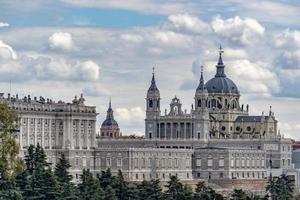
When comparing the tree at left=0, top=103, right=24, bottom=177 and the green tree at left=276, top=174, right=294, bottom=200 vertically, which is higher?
the tree at left=0, top=103, right=24, bottom=177

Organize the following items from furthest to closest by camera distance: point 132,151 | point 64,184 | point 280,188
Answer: point 132,151 → point 280,188 → point 64,184

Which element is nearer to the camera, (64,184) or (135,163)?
(64,184)

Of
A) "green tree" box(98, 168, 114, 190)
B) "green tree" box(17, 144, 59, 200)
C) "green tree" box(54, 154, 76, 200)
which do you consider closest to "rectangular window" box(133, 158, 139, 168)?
"green tree" box(54, 154, 76, 200)

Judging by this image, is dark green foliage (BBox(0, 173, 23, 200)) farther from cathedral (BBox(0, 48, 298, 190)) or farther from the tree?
cathedral (BBox(0, 48, 298, 190))

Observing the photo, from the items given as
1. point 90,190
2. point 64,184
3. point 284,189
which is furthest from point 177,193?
point 284,189

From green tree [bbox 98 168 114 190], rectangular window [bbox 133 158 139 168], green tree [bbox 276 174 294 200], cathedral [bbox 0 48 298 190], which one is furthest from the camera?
rectangular window [bbox 133 158 139 168]

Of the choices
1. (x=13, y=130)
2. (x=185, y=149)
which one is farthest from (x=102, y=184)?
(x=185, y=149)

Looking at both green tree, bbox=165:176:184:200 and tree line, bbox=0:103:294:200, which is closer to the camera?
tree line, bbox=0:103:294:200

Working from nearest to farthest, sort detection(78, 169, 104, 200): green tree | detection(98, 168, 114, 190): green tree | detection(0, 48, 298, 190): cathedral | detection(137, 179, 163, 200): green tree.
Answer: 1. detection(78, 169, 104, 200): green tree
2. detection(137, 179, 163, 200): green tree
3. detection(98, 168, 114, 190): green tree
4. detection(0, 48, 298, 190): cathedral

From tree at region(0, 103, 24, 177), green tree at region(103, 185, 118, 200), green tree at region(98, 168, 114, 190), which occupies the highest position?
tree at region(0, 103, 24, 177)

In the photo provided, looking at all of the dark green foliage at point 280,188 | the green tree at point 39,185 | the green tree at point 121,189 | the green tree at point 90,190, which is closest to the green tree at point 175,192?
the green tree at point 121,189

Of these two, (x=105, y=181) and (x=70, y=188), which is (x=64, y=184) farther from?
(x=105, y=181)

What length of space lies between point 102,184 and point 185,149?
65537mm

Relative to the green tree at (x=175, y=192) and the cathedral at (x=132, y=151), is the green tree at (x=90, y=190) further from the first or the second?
the cathedral at (x=132, y=151)
